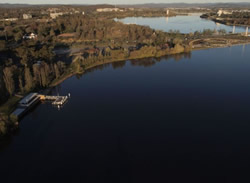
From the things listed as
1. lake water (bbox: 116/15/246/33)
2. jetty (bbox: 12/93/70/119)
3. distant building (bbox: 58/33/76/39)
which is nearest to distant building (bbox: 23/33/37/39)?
distant building (bbox: 58/33/76/39)

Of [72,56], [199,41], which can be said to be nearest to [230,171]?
[72,56]

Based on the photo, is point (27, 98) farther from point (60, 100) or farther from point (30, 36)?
point (30, 36)

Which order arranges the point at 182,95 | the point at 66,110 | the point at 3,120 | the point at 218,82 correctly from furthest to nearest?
the point at 218,82, the point at 182,95, the point at 66,110, the point at 3,120

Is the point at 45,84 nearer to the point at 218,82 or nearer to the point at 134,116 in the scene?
the point at 134,116

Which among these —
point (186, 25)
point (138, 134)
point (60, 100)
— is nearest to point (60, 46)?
point (60, 100)

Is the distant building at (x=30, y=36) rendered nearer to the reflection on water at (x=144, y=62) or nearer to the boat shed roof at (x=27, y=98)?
the reflection on water at (x=144, y=62)

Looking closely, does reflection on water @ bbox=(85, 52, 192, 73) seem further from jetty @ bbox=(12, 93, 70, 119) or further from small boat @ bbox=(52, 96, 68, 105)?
jetty @ bbox=(12, 93, 70, 119)
